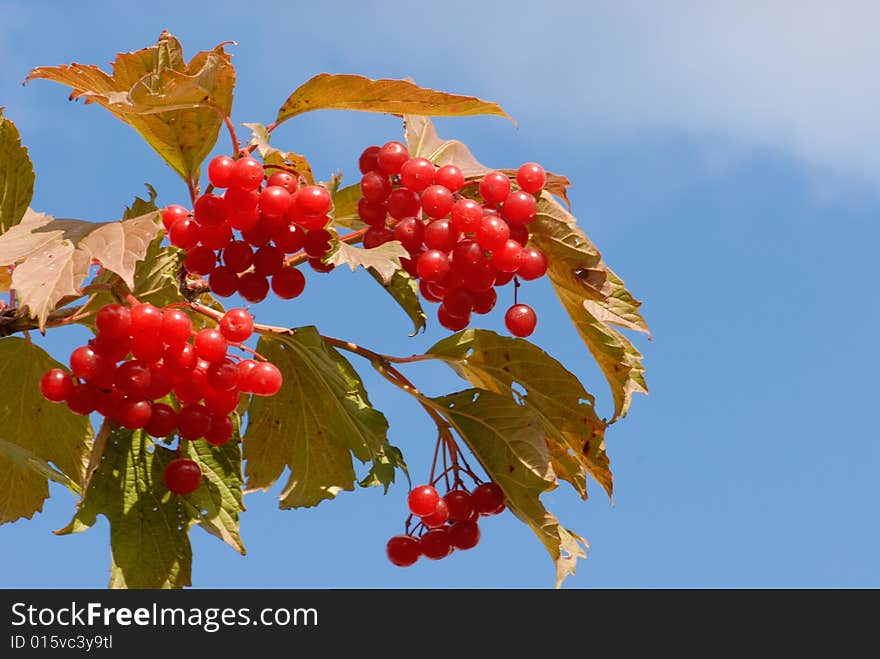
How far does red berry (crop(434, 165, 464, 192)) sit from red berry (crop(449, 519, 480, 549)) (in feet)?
3.16

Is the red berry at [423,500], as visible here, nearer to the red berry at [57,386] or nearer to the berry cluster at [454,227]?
the berry cluster at [454,227]

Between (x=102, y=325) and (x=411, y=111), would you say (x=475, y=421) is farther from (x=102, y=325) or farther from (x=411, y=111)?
(x=102, y=325)

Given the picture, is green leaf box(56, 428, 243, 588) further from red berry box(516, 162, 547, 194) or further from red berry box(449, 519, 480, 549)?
red berry box(516, 162, 547, 194)

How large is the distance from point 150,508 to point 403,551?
28.7 inches

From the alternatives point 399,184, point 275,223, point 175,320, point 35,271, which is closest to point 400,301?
point 399,184

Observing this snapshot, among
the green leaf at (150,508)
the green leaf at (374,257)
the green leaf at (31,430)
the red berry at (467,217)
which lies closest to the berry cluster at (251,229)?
the green leaf at (374,257)

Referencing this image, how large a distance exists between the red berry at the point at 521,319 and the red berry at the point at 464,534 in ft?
1.91

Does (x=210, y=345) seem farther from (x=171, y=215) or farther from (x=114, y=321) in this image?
(x=171, y=215)

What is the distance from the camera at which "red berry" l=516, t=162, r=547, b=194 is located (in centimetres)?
291

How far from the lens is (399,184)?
9.90ft

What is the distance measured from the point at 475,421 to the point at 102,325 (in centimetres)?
108

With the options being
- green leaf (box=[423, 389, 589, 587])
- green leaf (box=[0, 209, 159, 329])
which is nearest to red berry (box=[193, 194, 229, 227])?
green leaf (box=[0, 209, 159, 329])

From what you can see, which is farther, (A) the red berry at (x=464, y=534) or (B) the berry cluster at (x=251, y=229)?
(A) the red berry at (x=464, y=534)

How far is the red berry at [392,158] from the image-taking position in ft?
9.79
